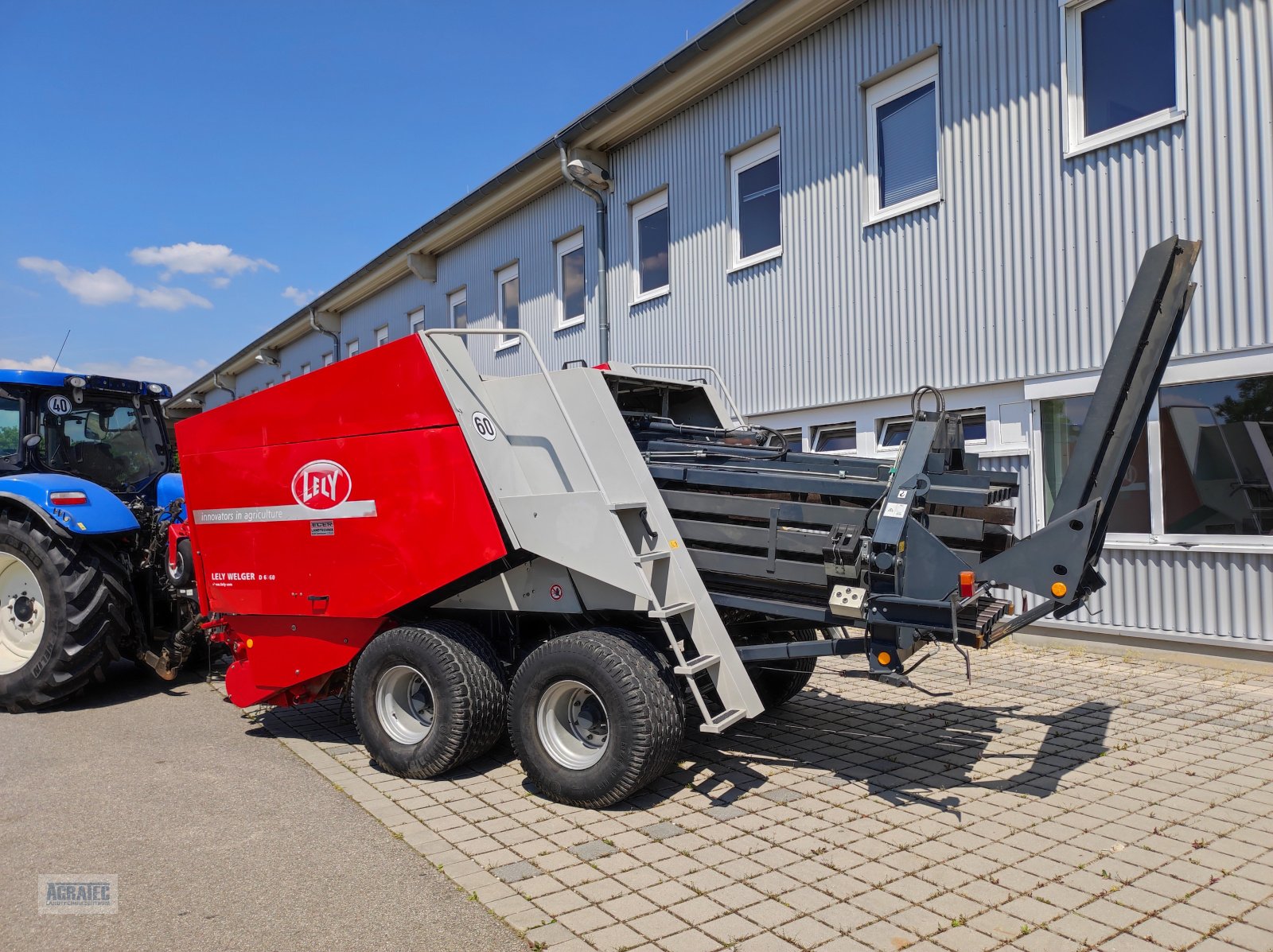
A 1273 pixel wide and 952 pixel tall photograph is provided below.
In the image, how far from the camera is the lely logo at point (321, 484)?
16.1ft

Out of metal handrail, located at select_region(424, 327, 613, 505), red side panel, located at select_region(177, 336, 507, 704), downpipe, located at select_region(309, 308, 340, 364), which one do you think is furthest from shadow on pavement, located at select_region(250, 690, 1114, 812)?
downpipe, located at select_region(309, 308, 340, 364)

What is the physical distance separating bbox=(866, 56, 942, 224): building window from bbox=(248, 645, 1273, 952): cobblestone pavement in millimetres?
5090

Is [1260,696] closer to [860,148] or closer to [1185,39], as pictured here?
[1185,39]

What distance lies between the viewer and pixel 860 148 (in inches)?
357

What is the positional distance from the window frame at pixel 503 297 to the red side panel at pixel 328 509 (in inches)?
368

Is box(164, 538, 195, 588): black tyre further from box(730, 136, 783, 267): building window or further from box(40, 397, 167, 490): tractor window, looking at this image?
box(730, 136, 783, 267): building window

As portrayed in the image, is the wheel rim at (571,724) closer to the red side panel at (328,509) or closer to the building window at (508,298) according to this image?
the red side panel at (328,509)

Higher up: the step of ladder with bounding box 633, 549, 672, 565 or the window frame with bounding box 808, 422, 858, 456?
the window frame with bounding box 808, 422, 858, 456

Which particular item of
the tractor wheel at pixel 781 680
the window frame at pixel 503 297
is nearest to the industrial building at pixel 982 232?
the tractor wheel at pixel 781 680

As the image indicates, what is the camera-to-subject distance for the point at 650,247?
12.1 meters

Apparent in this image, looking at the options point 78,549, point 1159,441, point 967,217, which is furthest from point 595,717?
point 967,217

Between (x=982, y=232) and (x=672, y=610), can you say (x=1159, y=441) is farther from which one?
(x=672, y=610)

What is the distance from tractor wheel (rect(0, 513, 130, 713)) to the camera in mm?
6113

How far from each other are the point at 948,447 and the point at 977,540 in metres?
0.54
